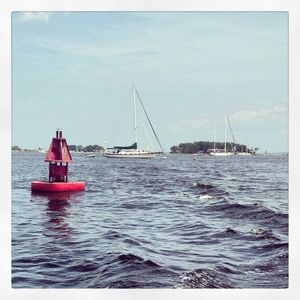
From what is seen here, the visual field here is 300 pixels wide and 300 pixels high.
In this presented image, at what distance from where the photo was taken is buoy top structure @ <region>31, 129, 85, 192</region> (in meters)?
2.90

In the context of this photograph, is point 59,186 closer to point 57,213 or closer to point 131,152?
point 57,213

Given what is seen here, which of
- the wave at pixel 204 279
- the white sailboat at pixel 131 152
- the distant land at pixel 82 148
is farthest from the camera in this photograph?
the white sailboat at pixel 131 152

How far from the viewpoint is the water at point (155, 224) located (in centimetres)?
279

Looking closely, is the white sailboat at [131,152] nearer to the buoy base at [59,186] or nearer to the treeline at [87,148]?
the treeline at [87,148]

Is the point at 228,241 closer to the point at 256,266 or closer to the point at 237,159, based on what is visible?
the point at 256,266

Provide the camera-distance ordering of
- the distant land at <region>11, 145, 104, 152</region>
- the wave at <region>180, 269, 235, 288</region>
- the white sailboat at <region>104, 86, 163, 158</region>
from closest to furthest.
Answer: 1. the wave at <region>180, 269, 235, 288</region>
2. the distant land at <region>11, 145, 104, 152</region>
3. the white sailboat at <region>104, 86, 163, 158</region>

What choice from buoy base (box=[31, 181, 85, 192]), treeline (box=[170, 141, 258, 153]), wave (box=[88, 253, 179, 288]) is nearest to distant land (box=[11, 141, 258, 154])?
treeline (box=[170, 141, 258, 153])

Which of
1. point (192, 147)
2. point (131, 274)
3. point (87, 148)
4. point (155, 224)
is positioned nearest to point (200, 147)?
point (192, 147)

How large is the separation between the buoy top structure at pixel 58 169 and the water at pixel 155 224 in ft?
0.13

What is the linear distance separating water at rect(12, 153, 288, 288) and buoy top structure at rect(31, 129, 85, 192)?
0.04 meters

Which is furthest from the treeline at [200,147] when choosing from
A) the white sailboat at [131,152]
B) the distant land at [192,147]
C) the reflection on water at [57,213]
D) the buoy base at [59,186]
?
the reflection on water at [57,213]

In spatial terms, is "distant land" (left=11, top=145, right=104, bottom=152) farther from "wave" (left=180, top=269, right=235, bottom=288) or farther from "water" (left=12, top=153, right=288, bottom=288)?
"wave" (left=180, top=269, right=235, bottom=288)

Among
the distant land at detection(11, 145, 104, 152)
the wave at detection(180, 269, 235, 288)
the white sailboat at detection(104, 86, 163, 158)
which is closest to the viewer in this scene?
the wave at detection(180, 269, 235, 288)

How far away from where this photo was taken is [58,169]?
3.00 meters
